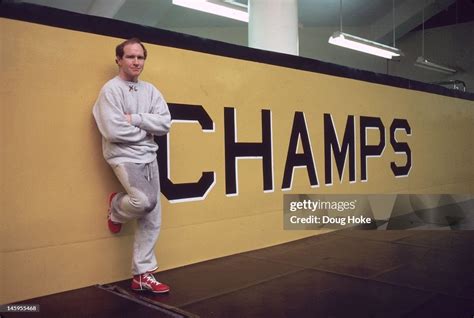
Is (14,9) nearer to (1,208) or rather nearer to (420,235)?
(1,208)

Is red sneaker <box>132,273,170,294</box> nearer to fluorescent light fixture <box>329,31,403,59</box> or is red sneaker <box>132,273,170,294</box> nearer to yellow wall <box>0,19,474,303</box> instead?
yellow wall <box>0,19,474,303</box>

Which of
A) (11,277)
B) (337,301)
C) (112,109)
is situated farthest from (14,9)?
(337,301)

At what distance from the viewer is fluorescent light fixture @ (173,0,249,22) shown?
16.7ft

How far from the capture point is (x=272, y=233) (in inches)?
151

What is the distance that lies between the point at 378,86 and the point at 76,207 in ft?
12.6

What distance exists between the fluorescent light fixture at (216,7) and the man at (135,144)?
284 centimetres

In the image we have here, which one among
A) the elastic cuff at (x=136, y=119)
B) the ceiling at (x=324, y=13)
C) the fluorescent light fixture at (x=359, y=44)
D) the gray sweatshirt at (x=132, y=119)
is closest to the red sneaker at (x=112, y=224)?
the gray sweatshirt at (x=132, y=119)

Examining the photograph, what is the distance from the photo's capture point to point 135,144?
8.09 ft

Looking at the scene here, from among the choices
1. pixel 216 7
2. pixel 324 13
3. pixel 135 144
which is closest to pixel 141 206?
pixel 135 144

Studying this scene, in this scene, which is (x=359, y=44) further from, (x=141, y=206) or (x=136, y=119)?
(x=141, y=206)

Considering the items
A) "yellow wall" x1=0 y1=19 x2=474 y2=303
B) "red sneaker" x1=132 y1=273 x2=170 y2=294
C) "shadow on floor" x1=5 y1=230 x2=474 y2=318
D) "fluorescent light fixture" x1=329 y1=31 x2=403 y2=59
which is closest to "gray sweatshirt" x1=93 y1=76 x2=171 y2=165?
"yellow wall" x1=0 y1=19 x2=474 y2=303

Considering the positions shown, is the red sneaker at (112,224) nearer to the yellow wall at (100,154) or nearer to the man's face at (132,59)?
the yellow wall at (100,154)

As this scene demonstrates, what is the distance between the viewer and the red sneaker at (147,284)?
248cm

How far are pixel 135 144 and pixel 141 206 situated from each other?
1.24ft
